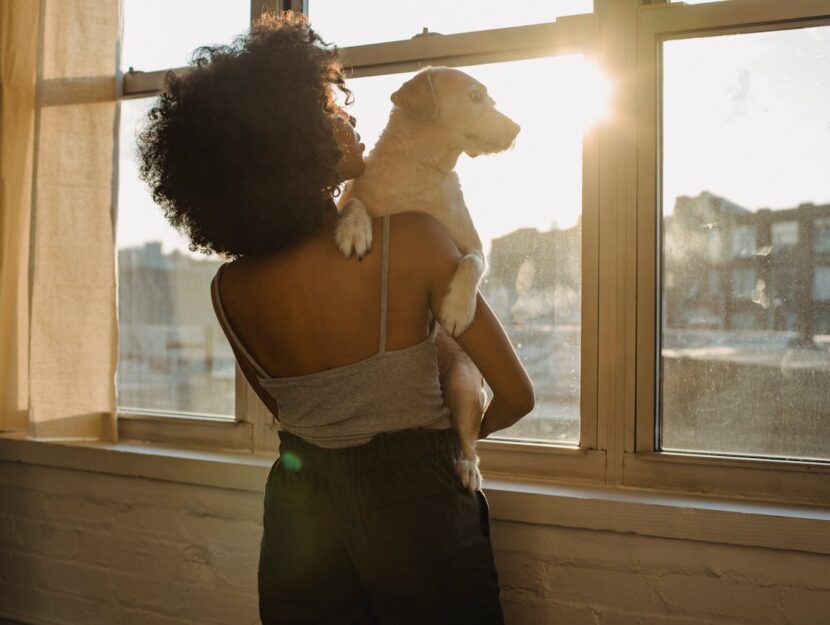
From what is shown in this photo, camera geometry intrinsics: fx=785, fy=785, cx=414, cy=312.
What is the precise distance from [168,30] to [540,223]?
1451 mm

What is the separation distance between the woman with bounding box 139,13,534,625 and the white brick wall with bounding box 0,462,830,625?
2.07ft

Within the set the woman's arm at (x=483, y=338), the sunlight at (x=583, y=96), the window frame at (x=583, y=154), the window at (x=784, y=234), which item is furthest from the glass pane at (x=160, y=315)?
the window at (x=784, y=234)

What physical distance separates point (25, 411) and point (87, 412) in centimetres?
22

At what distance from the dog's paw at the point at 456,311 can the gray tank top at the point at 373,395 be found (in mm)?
47

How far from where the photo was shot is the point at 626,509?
1.72m

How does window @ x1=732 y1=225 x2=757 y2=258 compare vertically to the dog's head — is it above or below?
below

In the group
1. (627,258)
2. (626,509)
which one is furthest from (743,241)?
(626,509)

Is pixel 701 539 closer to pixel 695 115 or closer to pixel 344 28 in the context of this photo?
pixel 695 115

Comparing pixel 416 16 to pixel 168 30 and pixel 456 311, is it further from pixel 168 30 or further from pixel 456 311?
pixel 456 311

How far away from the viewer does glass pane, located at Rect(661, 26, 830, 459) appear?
1780 mm

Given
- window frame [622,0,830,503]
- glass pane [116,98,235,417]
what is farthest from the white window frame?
glass pane [116,98,235,417]

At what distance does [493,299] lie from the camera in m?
2.08

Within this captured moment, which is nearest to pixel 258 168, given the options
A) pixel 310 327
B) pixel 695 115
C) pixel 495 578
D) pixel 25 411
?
pixel 310 327

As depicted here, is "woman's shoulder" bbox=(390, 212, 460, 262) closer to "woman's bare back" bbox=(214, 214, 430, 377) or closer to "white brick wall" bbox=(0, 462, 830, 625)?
"woman's bare back" bbox=(214, 214, 430, 377)
